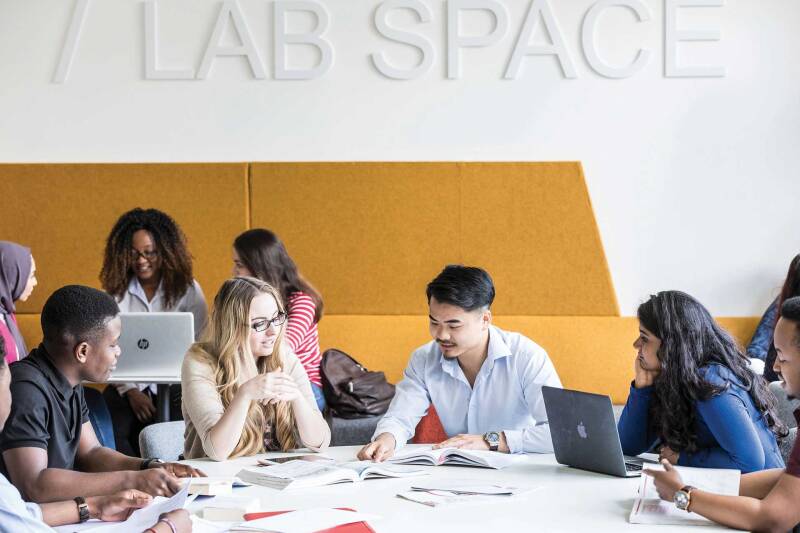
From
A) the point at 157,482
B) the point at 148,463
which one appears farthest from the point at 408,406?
the point at 157,482

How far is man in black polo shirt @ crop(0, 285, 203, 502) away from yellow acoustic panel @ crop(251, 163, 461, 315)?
106 inches

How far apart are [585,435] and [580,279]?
2.76 m

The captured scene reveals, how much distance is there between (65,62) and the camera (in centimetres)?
546

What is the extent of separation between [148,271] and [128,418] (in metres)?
0.70

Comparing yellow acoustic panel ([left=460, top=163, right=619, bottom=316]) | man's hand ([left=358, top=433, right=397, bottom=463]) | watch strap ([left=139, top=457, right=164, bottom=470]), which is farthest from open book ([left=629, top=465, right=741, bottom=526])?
yellow acoustic panel ([left=460, top=163, right=619, bottom=316])

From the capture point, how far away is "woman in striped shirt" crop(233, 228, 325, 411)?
4512 millimetres

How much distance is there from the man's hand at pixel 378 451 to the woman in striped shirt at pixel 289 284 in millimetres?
1490

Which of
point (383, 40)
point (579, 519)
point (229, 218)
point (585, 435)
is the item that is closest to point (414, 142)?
point (383, 40)

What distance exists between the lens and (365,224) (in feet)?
17.9

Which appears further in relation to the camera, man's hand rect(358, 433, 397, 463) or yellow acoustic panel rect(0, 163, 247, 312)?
yellow acoustic panel rect(0, 163, 247, 312)

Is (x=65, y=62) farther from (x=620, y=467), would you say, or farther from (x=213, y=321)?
(x=620, y=467)

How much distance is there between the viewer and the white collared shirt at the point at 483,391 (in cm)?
331

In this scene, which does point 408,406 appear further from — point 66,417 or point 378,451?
point 66,417

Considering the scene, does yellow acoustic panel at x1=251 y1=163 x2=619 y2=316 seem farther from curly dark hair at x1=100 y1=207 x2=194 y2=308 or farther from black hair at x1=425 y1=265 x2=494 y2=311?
black hair at x1=425 y1=265 x2=494 y2=311
